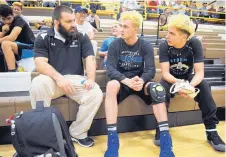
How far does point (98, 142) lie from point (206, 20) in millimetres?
10409

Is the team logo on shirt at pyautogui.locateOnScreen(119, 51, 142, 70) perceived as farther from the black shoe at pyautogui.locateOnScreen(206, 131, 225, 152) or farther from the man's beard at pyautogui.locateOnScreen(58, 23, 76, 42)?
the black shoe at pyautogui.locateOnScreen(206, 131, 225, 152)

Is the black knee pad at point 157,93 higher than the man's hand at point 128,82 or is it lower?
lower

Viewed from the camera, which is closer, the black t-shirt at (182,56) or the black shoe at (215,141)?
the black shoe at (215,141)

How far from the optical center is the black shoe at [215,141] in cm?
187

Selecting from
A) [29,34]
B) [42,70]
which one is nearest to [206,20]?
[29,34]

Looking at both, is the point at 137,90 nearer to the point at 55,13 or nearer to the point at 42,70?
the point at 42,70

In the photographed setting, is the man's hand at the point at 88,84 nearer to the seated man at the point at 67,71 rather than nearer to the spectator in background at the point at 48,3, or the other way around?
the seated man at the point at 67,71

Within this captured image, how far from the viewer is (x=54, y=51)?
78.0 inches

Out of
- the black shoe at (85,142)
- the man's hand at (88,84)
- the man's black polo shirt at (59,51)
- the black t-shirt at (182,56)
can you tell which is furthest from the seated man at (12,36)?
the black t-shirt at (182,56)

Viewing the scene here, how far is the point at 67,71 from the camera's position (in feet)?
6.59

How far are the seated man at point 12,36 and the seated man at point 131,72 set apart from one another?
3.89 ft

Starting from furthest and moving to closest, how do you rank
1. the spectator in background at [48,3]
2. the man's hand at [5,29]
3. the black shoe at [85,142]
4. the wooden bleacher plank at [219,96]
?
the spectator in background at [48,3] → the man's hand at [5,29] → the wooden bleacher plank at [219,96] → the black shoe at [85,142]

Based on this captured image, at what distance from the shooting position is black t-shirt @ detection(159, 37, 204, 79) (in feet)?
6.83

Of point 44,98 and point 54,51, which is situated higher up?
point 54,51
